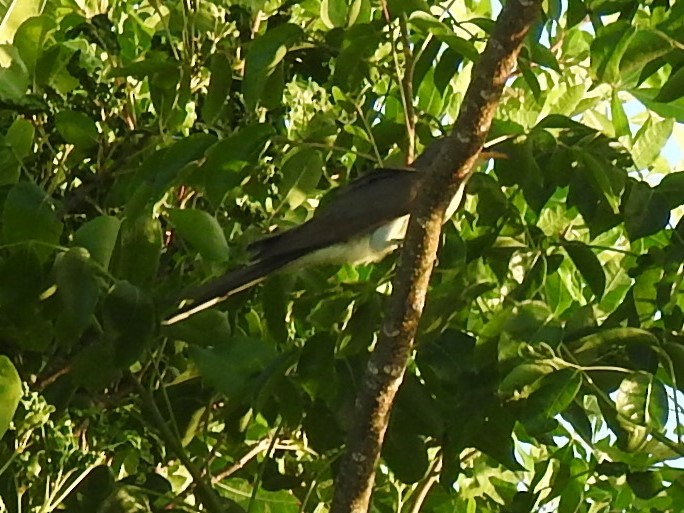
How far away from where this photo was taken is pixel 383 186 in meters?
1.69

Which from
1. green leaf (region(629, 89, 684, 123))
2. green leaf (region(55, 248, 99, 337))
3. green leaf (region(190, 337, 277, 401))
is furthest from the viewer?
green leaf (region(629, 89, 684, 123))

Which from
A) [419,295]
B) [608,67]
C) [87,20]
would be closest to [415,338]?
[419,295]

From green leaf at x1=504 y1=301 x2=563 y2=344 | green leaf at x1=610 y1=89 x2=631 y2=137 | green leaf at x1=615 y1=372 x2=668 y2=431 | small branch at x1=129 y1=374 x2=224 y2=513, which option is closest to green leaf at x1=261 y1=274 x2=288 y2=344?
small branch at x1=129 y1=374 x2=224 y2=513

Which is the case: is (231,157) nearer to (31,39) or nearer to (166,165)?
(166,165)

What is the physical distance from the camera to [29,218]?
1205 millimetres

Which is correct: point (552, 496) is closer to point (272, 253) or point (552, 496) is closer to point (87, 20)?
point (272, 253)

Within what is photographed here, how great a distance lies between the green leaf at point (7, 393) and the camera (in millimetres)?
1126

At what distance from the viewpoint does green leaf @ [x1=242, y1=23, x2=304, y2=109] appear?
1320 millimetres

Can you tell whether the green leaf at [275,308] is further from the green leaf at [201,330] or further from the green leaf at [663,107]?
the green leaf at [663,107]

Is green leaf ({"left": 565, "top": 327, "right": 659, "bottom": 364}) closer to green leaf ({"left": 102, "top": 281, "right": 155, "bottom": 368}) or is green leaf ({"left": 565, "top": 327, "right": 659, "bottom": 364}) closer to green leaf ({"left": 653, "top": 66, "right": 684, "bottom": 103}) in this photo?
green leaf ({"left": 653, "top": 66, "right": 684, "bottom": 103})

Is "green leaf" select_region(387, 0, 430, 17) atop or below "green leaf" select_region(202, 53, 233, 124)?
atop

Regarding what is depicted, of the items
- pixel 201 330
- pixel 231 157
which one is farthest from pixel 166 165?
pixel 201 330

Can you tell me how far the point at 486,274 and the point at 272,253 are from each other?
9.6 inches

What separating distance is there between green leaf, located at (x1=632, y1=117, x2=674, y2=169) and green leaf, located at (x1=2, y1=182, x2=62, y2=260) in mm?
759
